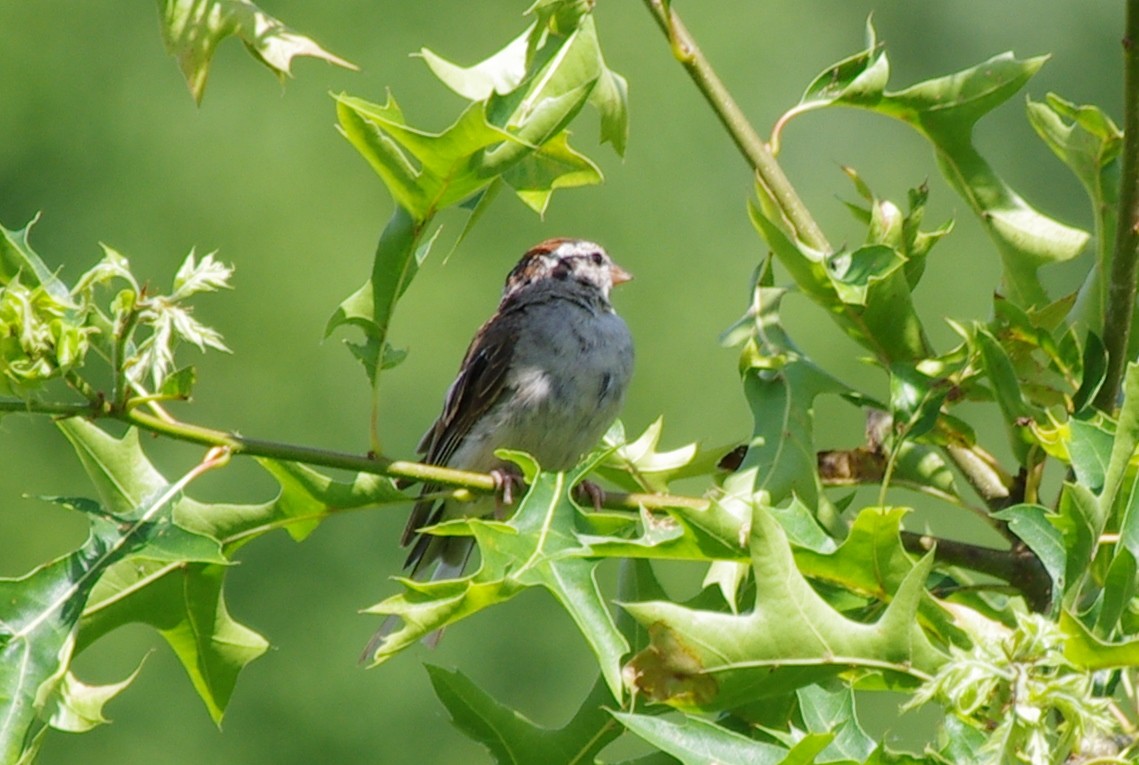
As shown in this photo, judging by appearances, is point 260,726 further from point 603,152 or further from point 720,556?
point 720,556

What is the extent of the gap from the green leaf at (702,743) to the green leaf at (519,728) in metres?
0.39

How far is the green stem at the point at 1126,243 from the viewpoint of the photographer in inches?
81.4

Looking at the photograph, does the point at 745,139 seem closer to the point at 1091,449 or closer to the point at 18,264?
the point at 1091,449

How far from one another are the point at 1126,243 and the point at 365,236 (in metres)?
12.9

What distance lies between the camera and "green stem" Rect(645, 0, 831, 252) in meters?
2.34

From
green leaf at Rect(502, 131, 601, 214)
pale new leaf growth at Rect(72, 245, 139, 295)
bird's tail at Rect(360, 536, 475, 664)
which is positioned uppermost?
pale new leaf growth at Rect(72, 245, 139, 295)

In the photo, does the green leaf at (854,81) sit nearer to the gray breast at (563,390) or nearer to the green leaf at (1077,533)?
the green leaf at (1077,533)

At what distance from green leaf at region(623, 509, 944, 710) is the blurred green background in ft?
33.2

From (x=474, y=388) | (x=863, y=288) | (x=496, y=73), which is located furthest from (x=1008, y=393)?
(x=474, y=388)

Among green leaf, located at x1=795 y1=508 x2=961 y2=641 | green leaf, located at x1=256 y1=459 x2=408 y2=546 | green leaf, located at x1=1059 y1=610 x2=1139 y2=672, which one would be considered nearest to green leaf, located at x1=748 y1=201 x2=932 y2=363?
green leaf, located at x1=795 y1=508 x2=961 y2=641

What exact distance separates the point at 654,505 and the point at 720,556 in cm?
20

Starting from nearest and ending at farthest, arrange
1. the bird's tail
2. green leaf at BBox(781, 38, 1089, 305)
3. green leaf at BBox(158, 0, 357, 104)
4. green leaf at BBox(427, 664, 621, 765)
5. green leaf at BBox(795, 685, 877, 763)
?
green leaf at BBox(795, 685, 877, 763) → green leaf at BBox(427, 664, 621, 765) → green leaf at BBox(158, 0, 357, 104) → green leaf at BBox(781, 38, 1089, 305) → the bird's tail

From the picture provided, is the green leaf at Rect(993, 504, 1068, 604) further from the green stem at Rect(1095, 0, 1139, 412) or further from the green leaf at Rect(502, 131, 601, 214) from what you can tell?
the green leaf at Rect(502, 131, 601, 214)

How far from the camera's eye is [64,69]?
17.4 meters
